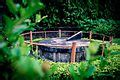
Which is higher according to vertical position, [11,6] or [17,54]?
[11,6]

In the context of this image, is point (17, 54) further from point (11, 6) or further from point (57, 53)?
point (57, 53)

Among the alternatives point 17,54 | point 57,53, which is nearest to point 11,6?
point 17,54

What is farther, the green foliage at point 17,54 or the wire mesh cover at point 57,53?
the wire mesh cover at point 57,53

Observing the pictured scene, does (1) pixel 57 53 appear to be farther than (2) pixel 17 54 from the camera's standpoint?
Yes

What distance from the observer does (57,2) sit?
52.8 feet

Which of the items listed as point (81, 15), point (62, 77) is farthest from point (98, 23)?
point (62, 77)

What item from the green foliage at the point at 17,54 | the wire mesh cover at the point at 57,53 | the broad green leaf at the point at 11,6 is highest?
the broad green leaf at the point at 11,6

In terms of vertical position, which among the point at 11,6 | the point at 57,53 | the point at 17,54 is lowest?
the point at 57,53

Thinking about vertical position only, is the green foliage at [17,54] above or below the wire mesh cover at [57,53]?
above

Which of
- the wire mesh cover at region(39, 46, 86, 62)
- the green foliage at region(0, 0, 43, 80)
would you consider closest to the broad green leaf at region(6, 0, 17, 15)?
the green foliage at region(0, 0, 43, 80)

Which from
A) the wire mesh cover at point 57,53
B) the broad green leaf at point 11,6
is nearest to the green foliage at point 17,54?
the broad green leaf at point 11,6

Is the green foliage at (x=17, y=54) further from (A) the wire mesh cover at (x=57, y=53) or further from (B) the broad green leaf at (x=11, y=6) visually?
(A) the wire mesh cover at (x=57, y=53)

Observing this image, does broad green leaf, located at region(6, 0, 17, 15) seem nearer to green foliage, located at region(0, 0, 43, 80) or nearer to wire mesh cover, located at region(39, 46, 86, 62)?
green foliage, located at region(0, 0, 43, 80)

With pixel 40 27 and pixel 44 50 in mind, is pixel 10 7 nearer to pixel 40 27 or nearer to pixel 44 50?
pixel 44 50
